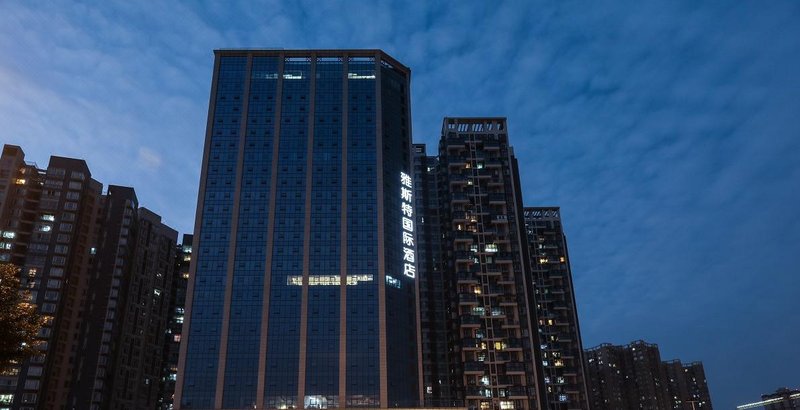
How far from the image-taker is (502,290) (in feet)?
434

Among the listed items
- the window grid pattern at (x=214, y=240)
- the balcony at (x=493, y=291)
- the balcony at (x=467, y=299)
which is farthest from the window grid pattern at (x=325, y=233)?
the balcony at (x=493, y=291)

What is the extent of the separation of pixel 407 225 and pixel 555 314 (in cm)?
5809

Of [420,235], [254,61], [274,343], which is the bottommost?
[274,343]

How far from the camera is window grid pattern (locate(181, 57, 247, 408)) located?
334 feet

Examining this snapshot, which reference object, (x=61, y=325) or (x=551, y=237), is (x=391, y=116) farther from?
(x=61, y=325)

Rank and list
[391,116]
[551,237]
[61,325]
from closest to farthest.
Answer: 1. [391,116]
2. [61,325]
3. [551,237]

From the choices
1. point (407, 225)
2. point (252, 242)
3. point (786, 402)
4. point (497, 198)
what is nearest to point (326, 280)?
point (252, 242)

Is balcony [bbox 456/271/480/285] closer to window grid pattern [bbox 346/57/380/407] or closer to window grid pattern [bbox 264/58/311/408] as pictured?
window grid pattern [bbox 346/57/380/407]

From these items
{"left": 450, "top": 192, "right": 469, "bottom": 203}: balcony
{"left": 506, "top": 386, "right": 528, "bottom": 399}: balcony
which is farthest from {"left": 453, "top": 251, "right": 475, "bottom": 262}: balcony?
{"left": 506, "top": 386, "right": 528, "bottom": 399}: balcony

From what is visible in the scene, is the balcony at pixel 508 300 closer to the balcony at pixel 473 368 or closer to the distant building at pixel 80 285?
the balcony at pixel 473 368

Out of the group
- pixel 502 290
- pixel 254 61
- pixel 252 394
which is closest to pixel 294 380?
pixel 252 394

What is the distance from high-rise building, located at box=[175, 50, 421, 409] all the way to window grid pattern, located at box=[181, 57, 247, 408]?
0.19 metres

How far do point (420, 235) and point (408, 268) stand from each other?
29.1m

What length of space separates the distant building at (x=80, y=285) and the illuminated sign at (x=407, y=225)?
78.3 metres
